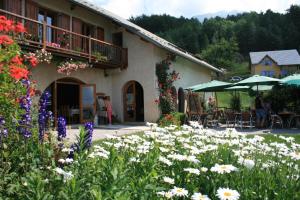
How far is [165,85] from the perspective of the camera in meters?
19.1

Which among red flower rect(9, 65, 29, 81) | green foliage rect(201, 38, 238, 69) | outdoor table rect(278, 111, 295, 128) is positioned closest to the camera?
red flower rect(9, 65, 29, 81)

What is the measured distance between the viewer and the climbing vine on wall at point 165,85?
18406mm

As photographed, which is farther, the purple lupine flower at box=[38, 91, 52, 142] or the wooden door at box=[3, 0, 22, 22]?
the wooden door at box=[3, 0, 22, 22]

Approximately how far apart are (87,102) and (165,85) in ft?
14.4

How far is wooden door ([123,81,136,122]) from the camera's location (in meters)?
19.6

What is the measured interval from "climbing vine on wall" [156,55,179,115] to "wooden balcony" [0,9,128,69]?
1.99 m

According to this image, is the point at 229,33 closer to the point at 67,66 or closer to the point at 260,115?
the point at 260,115

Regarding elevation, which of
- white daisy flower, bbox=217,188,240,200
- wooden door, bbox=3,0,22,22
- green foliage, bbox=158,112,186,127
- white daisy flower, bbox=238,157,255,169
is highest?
wooden door, bbox=3,0,22,22

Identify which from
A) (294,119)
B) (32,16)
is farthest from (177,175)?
(294,119)

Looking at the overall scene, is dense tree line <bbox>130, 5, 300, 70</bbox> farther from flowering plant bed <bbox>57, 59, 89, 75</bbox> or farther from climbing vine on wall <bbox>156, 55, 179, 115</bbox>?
flowering plant bed <bbox>57, 59, 89, 75</bbox>

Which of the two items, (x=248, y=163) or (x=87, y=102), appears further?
(x=87, y=102)

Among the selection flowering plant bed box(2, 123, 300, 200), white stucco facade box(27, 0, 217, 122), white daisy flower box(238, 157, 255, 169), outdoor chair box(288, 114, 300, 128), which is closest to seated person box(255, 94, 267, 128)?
outdoor chair box(288, 114, 300, 128)

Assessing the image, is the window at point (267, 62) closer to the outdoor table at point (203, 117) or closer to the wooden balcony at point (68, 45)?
the wooden balcony at point (68, 45)

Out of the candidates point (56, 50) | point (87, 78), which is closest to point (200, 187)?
point (56, 50)
